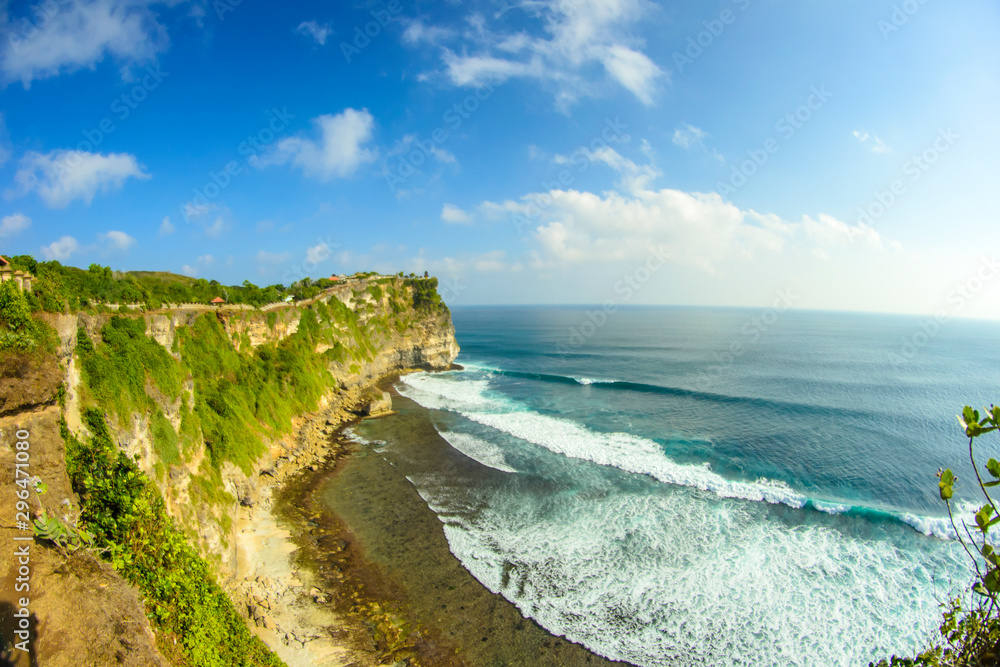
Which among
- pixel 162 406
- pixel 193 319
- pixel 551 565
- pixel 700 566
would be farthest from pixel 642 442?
pixel 193 319

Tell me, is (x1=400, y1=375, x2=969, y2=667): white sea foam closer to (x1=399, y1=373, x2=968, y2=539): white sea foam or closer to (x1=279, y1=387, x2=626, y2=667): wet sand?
(x1=399, y1=373, x2=968, y2=539): white sea foam

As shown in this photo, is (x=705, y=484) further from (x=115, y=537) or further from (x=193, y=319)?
(x=193, y=319)

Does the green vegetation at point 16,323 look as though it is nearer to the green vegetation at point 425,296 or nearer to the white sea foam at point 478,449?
the white sea foam at point 478,449

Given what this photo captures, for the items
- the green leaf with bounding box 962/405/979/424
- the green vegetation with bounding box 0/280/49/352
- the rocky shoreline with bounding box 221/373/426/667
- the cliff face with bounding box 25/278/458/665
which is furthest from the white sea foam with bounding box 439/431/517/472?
the green leaf with bounding box 962/405/979/424

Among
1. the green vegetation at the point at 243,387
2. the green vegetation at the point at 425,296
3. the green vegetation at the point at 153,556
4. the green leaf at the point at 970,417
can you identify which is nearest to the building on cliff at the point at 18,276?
the green vegetation at the point at 153,556

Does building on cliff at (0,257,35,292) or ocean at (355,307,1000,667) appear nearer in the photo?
building on cliff at (0,257,35,292)

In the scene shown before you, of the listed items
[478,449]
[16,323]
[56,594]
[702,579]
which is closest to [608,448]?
[478,449]

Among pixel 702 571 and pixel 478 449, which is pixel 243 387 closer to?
pixel 478 449
